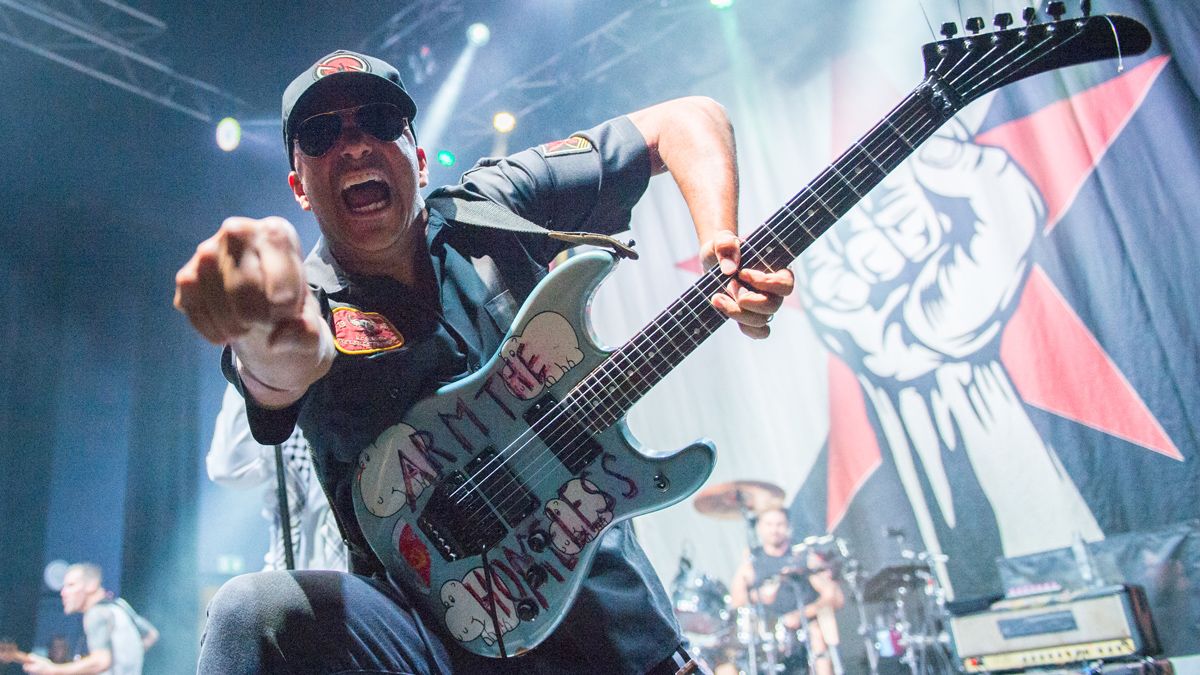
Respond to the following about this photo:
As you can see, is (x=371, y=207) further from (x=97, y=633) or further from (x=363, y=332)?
(x=97, y=633)

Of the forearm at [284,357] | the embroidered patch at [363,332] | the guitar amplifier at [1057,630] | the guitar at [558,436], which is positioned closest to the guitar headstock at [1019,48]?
the guitar at [558,436]

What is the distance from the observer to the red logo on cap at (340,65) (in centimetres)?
194

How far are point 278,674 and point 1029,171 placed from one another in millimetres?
6699

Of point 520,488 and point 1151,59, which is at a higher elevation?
point 1151,59

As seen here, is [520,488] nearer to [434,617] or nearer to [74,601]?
[434,617]

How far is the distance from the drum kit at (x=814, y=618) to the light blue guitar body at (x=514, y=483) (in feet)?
15.7

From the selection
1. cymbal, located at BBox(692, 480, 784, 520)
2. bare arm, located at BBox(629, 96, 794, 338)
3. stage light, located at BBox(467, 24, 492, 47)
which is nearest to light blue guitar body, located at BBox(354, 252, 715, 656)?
bare arm, located at BBox(629, 96, 794, 338)

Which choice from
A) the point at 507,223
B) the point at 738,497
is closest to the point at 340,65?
the point at 507,223

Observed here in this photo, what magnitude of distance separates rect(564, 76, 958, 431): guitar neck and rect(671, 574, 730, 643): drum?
564 cm

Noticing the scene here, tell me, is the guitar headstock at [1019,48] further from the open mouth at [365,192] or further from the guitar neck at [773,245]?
the open mouth at [365,192]

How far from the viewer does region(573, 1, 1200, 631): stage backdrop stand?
575 centimetres

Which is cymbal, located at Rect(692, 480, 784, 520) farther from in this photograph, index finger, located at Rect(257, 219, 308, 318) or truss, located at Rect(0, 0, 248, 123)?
index finger, located at Rect(257, 219, 308, 318)

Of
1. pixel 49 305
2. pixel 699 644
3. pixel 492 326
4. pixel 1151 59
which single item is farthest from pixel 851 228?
pixel 49 305

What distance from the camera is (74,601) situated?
306 inches
